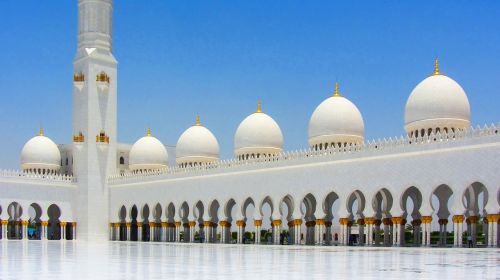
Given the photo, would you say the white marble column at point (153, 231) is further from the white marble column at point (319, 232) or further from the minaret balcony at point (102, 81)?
the white marble column at point (319, 232)

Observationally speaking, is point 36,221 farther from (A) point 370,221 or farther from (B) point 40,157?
(A) point 370,221

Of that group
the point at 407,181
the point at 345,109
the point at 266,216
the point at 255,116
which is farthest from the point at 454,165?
the point at 266,216

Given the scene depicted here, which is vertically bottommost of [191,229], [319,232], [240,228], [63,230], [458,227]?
[63,230]

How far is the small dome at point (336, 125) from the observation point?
80.2 ft

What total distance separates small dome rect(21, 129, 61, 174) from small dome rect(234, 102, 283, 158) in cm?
1115

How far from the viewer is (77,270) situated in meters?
8.02

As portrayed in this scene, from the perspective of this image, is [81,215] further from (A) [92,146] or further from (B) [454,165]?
(B) [454,165]

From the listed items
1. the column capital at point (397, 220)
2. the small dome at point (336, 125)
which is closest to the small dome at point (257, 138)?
the small dome at point (336, 125)

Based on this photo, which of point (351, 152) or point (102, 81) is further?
point (102, 81)

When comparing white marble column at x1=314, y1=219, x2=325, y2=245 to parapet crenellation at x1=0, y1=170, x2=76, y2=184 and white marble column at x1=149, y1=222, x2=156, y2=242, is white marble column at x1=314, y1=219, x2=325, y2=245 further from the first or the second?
parapet crenellation at x1=0, y1=170, x2=76, y2=184

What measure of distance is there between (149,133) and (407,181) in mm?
17439

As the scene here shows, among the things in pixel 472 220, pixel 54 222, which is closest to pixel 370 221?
pixel 472 220

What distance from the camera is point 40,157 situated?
33875mm

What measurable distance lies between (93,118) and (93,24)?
454 centimetres
